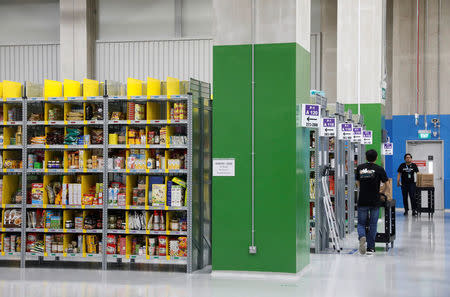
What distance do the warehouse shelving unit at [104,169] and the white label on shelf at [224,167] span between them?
21.7 inches

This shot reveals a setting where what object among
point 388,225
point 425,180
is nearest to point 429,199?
point 425,180

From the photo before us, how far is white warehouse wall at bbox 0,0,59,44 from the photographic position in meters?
23.2

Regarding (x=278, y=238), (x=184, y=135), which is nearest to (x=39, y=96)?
(x=184, y=135)

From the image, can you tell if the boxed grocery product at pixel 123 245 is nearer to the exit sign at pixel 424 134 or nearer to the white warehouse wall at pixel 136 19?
the white warehouse wall at pixel 136 19

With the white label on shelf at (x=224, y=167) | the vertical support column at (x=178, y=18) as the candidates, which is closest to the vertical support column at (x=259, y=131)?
the white label on shelf at (x=224, y=167)

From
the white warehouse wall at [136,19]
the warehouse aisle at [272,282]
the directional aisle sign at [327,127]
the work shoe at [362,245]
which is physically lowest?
the warehouse aisle at [272,282]

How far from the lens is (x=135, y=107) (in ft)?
34.3

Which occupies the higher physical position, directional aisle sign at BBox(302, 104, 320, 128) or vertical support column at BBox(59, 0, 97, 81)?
vertical support column at BBox(59, 0, 97, 81)

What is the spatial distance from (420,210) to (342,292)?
13.1m

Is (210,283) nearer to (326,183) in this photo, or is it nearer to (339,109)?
(326,183)

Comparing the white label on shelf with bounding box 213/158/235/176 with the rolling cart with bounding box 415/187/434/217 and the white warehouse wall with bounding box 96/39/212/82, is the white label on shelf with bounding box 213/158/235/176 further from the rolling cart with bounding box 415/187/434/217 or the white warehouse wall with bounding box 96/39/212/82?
the white warehouse wall with bounding box 96/39/212/82

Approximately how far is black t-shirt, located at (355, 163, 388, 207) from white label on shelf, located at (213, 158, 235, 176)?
3184 mm

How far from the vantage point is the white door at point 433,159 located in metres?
24.4

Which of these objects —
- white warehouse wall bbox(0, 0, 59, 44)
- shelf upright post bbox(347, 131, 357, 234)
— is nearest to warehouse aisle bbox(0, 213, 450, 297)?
shelf upright post bbox(347, 131, 357, 234)
